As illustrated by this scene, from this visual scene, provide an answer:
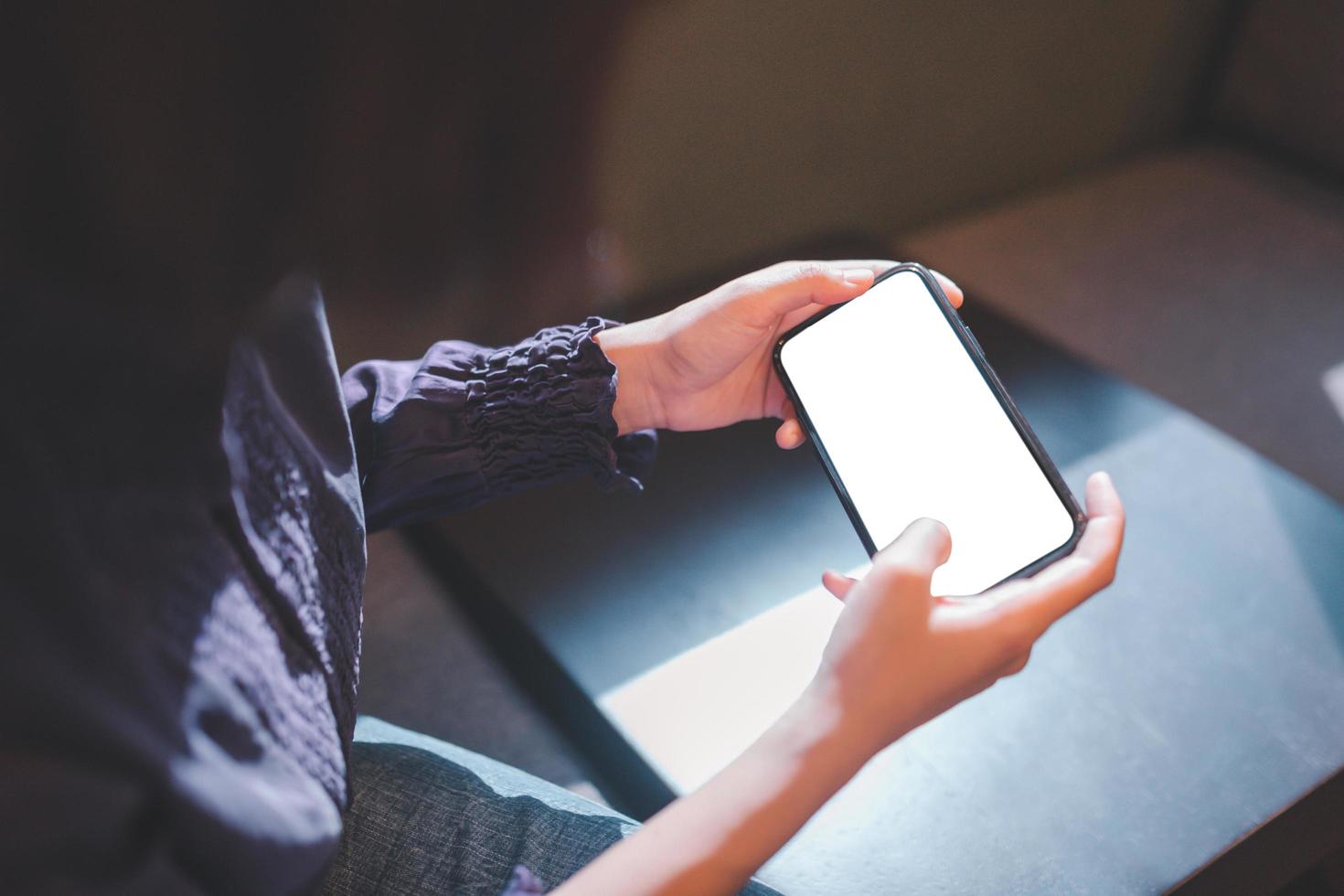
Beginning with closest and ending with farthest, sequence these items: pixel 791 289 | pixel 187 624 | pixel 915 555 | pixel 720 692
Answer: pixel 187 624
pixel 915 555
pixel 791 289
pixel 720 692

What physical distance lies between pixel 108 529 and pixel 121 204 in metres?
0.33

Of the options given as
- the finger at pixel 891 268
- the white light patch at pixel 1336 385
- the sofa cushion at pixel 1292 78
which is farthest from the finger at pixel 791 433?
the sofa cushion at pixel 1292 78

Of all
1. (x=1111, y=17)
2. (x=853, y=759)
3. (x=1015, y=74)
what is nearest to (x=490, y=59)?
(x=853, y=759)

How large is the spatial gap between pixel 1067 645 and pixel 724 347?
1.29ft

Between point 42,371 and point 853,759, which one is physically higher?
point 42,371

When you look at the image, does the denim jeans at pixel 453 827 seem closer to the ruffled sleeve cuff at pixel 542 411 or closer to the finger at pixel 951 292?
the ruffled sleeve cuff at pixel 542 411

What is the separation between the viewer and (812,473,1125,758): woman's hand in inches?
18.2

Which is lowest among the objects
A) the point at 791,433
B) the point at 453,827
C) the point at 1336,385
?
the point at 1336,385

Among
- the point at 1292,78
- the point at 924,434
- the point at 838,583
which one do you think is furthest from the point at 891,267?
the point at 1292,78

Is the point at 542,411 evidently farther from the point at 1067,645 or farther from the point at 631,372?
the point at 1067,645

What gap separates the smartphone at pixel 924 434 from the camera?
59cm

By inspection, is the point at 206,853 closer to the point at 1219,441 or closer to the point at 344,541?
the point at 344,541

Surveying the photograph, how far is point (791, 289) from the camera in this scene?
0.62 metres

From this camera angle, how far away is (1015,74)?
1.41 meters
